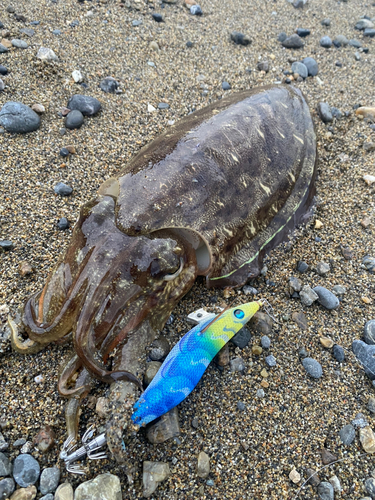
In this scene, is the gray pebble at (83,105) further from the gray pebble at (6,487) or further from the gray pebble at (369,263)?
the gray pebble at (6,487)

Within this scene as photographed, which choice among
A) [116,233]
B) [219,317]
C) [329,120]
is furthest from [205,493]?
[329,120]

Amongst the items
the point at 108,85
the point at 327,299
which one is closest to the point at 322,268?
the point at 327,299

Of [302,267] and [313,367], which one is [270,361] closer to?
[313,367]

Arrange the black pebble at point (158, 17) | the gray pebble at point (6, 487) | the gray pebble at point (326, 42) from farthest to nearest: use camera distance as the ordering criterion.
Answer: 1. the gray pebble at point (326, 42)
2. the black pebble at point (158, 17)
3. the gray pebble at point (6, 487)

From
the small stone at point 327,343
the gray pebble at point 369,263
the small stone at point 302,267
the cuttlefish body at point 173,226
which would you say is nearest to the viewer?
the cuttlefish body at point 173,226

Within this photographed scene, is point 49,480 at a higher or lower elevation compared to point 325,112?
lower

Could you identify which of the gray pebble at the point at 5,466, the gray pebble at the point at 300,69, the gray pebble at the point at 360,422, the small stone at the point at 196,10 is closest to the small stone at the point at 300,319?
the gray pebble at the point at 360,422

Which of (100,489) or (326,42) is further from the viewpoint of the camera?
(326,42)
